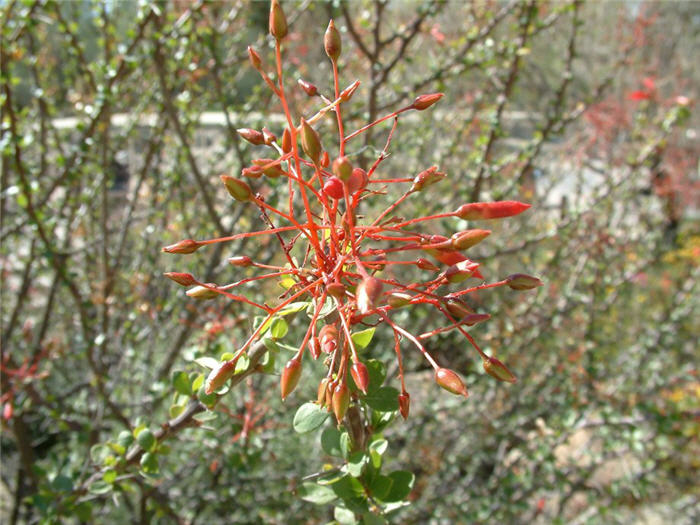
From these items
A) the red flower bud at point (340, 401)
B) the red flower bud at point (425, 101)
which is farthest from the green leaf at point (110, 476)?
the red flower bud at point (425, 101)

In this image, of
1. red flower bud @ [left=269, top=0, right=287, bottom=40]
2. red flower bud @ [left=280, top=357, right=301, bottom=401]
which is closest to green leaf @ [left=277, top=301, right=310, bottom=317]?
red flower bud @ [left=280, top=357, right=301, bottom=401]

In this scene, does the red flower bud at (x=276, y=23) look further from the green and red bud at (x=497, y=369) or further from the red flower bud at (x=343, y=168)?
the green and red bud at (x=497, y=369)

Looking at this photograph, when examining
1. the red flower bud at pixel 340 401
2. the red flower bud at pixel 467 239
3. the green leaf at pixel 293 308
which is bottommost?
the red flower bud at pixel 340 401

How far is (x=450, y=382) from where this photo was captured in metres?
0.62

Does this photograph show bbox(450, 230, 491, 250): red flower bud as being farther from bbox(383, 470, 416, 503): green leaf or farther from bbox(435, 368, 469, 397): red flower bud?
bbox(383, 470, 416, 503): green leaf

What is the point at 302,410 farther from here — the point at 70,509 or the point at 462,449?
the point at 462,449

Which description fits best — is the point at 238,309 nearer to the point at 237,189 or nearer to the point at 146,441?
the point at 146,441

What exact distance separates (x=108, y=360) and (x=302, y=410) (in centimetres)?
195

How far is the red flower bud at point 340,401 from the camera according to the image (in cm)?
59

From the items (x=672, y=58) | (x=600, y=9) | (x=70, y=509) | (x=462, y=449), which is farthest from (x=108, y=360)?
(x=600, y=9)

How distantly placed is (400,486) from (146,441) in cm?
41

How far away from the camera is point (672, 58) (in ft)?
30.5

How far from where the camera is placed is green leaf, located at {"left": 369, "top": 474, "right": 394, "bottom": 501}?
757 millimetres

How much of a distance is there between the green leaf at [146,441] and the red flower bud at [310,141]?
1.81 ft
